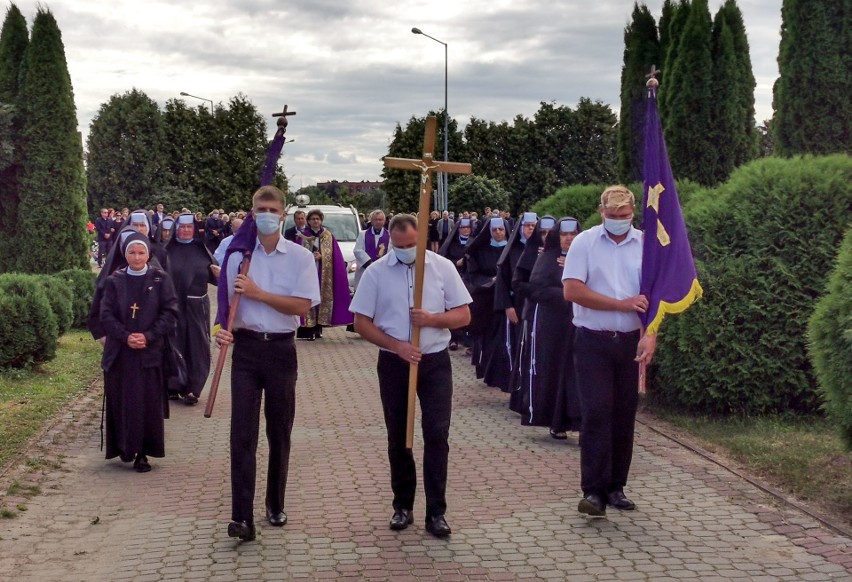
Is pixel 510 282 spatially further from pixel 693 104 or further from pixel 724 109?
pixel 724 109

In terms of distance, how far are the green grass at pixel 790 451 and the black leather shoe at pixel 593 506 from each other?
4.67 ft

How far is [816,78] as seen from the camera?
57.5ft

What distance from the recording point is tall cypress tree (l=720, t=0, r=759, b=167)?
24156 mm

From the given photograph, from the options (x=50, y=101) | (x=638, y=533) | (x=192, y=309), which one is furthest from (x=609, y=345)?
(x=50, y=101)

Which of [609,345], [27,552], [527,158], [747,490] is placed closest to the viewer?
[27,552]

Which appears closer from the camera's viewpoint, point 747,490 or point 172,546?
point 172,546

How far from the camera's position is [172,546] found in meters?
6.64

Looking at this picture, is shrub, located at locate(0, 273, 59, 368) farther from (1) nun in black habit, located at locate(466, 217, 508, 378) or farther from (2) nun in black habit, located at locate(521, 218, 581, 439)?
(2) nun in black habit, located at locate(521, 218, 581, 439)

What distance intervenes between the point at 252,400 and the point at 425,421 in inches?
40.2

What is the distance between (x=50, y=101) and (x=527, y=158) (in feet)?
165

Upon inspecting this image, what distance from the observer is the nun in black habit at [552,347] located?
392 inches

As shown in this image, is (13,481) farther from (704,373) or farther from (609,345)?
(704,373)

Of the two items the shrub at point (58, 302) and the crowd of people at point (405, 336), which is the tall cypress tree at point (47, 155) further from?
the crowd of people at point (405, 336)

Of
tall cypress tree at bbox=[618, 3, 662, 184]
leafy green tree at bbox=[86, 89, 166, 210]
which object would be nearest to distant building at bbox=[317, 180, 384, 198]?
leafy green tree at bbox=[86, 89, 166, 210]
